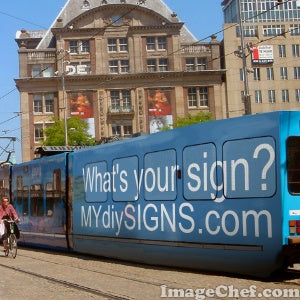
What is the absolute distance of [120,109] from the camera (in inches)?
2963

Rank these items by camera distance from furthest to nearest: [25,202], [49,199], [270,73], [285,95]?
1. [285,95]
2. [270,73]
3. [25,202]
4. [49,199]

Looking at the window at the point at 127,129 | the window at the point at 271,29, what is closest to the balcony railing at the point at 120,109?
the window at the point at 127,129

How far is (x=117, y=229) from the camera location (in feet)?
42.0

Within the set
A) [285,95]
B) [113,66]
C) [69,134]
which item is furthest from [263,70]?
[69,134]

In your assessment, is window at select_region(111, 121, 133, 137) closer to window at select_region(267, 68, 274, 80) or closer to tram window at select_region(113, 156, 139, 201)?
window at select_region(267, 68, 274, 80)

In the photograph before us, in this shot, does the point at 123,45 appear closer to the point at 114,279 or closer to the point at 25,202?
the point at 25,202

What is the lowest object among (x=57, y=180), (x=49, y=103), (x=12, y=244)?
(x=12, y=244)

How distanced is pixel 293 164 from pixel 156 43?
222ft

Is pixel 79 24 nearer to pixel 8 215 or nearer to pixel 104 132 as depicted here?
pixel 104 132

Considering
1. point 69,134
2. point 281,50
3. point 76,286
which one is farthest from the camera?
point 281,50

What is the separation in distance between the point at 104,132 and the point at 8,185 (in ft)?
181

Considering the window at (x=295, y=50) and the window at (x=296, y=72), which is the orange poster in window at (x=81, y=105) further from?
the window at (x=295, y=50)

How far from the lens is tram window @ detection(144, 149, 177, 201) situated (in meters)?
10.9

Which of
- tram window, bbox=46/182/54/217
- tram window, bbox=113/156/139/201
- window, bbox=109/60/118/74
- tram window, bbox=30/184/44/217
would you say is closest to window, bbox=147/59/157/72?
window, bbox=109/60/118/74
